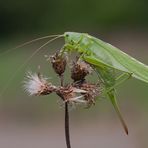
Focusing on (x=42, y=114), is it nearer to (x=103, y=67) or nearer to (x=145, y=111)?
(x=145, y=111)

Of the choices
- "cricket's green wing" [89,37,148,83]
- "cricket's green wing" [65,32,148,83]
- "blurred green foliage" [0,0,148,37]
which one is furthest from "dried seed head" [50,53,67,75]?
"blurred green foliage" [0,0,148,37]

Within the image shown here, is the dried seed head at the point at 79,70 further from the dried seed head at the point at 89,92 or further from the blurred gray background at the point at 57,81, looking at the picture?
the blurred gray background at the point at 57,81

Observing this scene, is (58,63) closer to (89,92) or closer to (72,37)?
(89,92)

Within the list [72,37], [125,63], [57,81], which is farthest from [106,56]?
[57,81]

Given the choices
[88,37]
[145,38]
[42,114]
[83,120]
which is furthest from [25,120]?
[145,38]

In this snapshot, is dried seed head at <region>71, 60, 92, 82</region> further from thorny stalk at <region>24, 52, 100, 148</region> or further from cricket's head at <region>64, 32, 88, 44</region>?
cricket's head at <region>64, 32, 88, 44</region>

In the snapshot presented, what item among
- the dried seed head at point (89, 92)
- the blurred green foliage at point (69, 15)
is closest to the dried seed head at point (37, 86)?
the dried seed head at point (89, 92)
